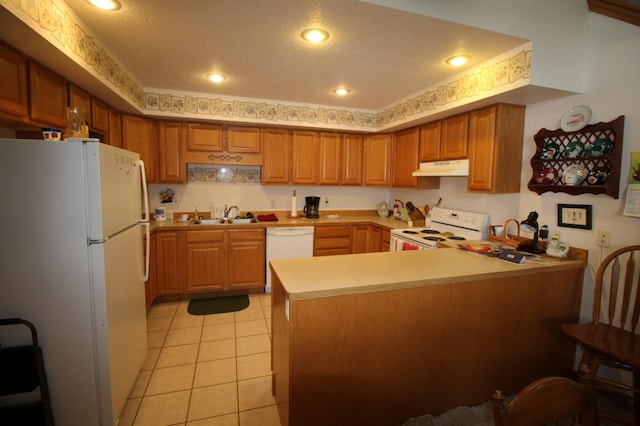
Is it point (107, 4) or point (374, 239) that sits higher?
point (107, 4)

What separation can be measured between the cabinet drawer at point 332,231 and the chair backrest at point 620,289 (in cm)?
254

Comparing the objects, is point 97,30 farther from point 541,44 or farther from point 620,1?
point 620,1

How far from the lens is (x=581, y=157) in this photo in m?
2.18

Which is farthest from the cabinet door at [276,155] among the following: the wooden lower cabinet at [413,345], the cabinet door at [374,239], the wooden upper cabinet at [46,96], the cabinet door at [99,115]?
the wooden lower cabinet at [413,345]

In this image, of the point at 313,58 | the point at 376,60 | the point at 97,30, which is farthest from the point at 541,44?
the point at 97,30

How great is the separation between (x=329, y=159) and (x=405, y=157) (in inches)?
39.7

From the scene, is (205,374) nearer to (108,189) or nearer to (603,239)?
(108,189)

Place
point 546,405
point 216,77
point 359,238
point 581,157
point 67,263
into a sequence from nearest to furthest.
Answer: point 546,405 < point 67,263 < point 581,157 < point 216,77 < point 359,238

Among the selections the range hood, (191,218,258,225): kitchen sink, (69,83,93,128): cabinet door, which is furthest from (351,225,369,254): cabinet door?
(69,83,93,128): cabinet door

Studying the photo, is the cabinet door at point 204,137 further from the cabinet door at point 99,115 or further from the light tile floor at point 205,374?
the light tile floor at point 205,374

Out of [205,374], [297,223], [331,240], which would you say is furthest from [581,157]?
[205,374]

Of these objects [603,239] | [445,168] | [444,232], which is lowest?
[444,232]

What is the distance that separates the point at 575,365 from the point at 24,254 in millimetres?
3602

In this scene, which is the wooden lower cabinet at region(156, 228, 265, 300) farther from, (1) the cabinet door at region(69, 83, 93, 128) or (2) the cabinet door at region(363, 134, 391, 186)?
(2) the cabinet door at region(363, 134, 391, 186)
